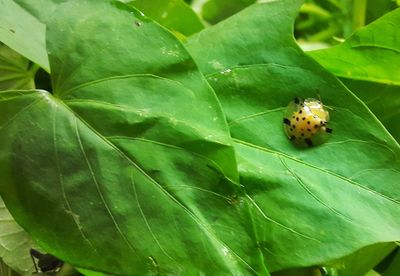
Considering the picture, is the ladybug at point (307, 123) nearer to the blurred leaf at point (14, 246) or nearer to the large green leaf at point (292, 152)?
the large green leaf at point (292, 152)

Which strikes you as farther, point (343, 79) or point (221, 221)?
point (343, 79)

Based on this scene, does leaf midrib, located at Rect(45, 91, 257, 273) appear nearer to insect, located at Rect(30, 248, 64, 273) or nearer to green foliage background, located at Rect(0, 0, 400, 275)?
green foliage background, located at Rect(0, 0, 400, 275)

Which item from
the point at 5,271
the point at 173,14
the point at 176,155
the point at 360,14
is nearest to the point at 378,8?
the point at 360,14

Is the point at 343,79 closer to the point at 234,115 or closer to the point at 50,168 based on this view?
the point at 234,115

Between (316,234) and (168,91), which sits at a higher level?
(168,91)

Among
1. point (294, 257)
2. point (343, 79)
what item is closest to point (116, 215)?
point (294, 257)

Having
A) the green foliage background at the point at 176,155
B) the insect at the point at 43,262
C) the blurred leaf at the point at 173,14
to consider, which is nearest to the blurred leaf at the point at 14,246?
the insect at the point at 43,262

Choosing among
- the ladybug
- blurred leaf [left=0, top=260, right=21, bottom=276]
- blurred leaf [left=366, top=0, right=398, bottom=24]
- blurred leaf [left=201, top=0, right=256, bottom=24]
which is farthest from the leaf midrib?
blurred leaf [left=366, top=0, right=398, bottom=24]
